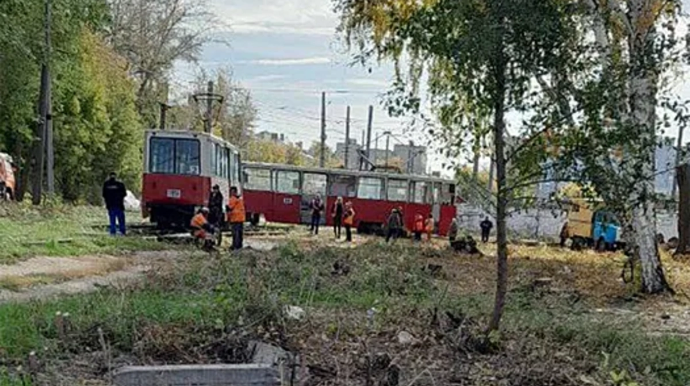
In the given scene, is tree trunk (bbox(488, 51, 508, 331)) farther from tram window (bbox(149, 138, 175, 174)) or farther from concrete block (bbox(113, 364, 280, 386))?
tram window (bbox(149, 138, 175, 174))

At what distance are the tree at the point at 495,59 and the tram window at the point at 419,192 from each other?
3225 cm

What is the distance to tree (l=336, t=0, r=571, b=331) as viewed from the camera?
8648 mm

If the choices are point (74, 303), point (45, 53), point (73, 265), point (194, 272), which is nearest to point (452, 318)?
point (74, 303)

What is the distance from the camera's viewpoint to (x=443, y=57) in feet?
30.5

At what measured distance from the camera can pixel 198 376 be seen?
6.32m

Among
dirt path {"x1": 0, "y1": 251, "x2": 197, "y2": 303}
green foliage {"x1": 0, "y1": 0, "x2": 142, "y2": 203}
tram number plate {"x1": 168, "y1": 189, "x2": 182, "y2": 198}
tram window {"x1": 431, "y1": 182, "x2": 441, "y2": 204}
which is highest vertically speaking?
green foliage {"x1": 0, "y1": 0, "x2": 142, "y2": 203}

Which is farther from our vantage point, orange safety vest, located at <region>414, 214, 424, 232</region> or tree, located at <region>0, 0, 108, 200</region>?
orange safety vest, located at <region>414, 214, 424, 232</region>

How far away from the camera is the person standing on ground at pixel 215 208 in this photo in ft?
82.5

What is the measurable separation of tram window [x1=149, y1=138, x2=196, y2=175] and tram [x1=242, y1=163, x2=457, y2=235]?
1479 centimetres

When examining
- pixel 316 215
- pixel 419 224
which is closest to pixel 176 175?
pixel 316 215

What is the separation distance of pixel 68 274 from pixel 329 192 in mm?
27491

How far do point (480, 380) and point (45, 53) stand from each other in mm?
20195

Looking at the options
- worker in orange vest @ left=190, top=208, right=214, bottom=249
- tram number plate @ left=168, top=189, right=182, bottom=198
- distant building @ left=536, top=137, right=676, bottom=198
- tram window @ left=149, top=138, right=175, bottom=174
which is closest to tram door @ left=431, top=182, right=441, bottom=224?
tram window @ left=149, top=138, right=175, bottom=174

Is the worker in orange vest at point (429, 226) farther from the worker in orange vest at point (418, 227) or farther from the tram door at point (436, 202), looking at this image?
the tram door at point (436, 202)
